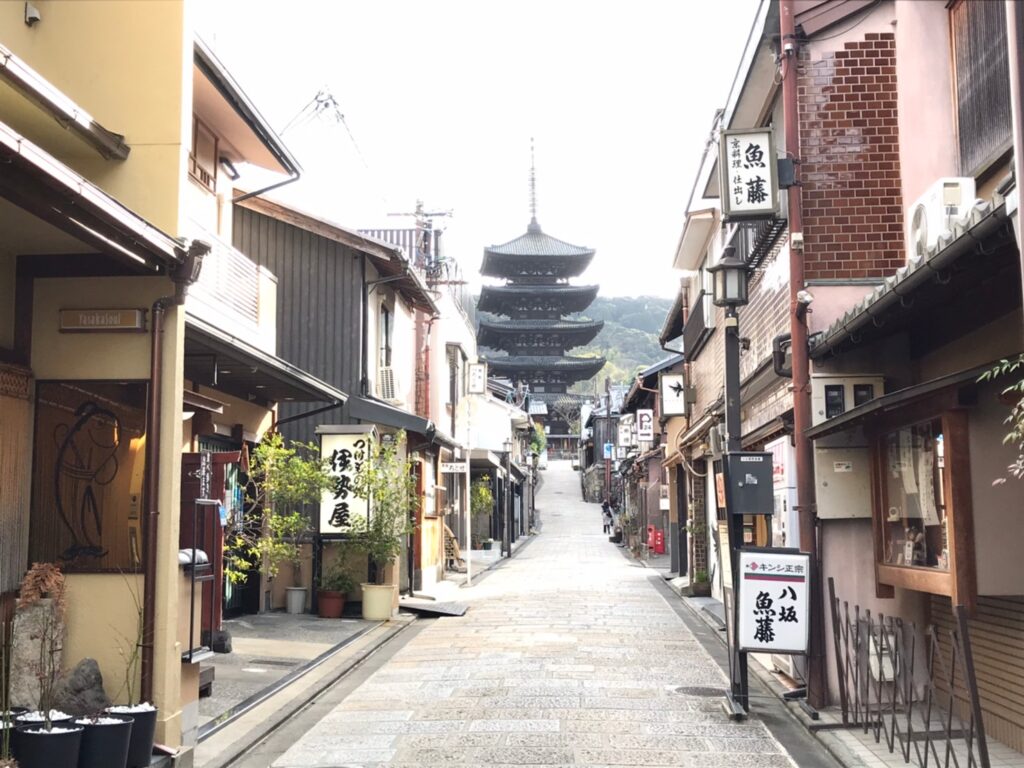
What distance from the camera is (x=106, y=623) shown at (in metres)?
7.81

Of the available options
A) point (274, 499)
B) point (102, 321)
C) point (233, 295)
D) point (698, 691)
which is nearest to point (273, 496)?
point (274, 499)

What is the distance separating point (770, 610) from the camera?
10.1m

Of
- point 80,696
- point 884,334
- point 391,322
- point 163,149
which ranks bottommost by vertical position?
point 80,696

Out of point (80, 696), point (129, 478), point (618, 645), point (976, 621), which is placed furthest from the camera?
point (618, 645)

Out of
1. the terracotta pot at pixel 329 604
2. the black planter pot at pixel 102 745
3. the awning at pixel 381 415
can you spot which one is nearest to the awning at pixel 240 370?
the awning at pixel 381 415

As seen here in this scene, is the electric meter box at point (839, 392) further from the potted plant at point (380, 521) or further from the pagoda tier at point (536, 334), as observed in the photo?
the pagoda tier at point (536, 334)

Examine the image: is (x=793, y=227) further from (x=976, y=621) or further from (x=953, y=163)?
(x=976, y=621)

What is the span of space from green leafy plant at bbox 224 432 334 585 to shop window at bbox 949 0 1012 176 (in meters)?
10.7

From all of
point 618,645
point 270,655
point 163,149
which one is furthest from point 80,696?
point 618,645

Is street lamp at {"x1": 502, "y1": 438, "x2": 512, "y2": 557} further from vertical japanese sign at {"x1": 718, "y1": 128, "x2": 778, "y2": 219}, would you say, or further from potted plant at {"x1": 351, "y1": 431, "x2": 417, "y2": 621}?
vertical japanese sign at {"x1": 718, "y1": 128, "x2": 778, "y2": 219}

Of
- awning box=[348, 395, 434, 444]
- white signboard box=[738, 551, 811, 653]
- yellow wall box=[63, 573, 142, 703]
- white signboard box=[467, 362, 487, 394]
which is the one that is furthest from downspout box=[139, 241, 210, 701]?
white signboard box=[467, 362, 487, 394]

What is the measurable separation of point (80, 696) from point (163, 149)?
4.03 metres

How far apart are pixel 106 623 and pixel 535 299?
255ft

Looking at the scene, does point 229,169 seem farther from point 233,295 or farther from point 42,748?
point 42,748
